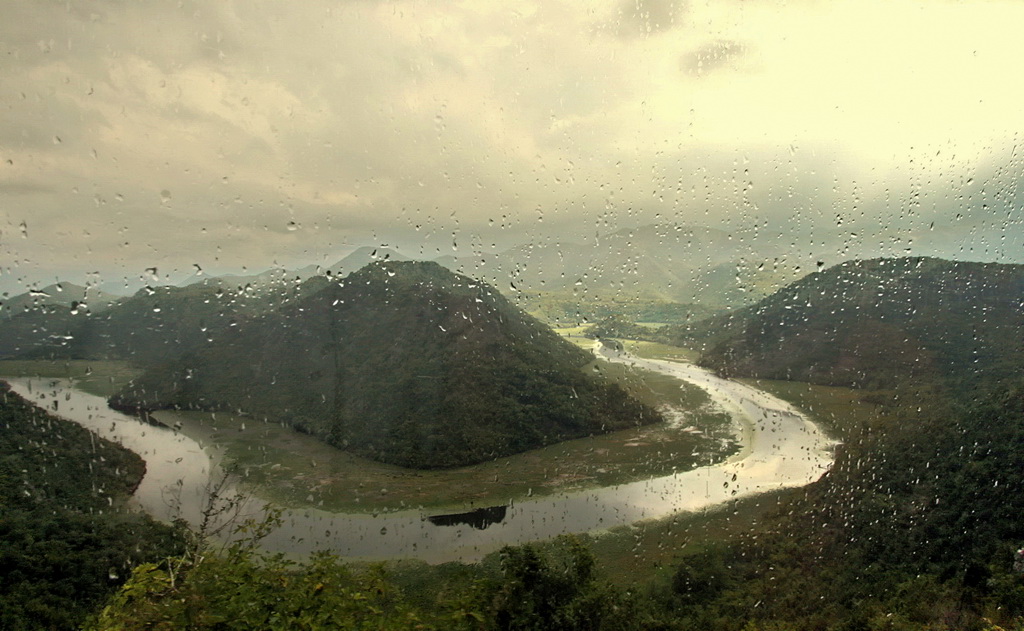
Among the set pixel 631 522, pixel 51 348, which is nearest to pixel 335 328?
pixel 51 348

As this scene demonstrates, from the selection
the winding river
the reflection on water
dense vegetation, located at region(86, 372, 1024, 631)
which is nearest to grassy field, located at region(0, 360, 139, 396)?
the winding river

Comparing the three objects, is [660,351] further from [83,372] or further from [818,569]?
[83,372]

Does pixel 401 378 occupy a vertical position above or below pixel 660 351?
below

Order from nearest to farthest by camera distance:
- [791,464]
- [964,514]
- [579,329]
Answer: [964,514]
[791,464]
[579,329]

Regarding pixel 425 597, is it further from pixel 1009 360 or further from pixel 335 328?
pixel 1009 360

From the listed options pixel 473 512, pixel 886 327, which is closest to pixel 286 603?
pixel 473 512
